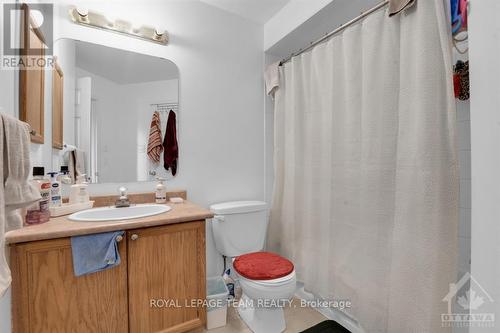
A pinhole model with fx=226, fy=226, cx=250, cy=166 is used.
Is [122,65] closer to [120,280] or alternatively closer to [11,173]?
[11,173]

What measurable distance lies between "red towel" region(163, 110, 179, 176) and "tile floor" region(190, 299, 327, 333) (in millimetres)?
1117

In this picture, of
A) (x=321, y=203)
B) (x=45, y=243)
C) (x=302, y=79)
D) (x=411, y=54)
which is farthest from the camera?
(x=302, y=79)

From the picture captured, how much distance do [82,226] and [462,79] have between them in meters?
1.95

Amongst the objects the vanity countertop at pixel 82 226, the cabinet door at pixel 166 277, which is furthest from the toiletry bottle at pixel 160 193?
the cabinet door at pixel 166 277

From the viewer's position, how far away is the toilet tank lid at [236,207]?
171 cm

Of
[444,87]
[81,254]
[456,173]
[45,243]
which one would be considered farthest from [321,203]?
[45,243]

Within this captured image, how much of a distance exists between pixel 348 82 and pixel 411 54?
0.35 metres

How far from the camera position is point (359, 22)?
4.41ft

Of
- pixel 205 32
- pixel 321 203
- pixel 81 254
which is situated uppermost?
pixel 205 32

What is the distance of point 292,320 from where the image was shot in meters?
1.57

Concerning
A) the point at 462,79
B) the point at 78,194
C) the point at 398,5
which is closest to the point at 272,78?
the point at 398,5

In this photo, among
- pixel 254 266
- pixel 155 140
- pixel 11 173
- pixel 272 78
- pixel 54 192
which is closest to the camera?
pixel 11 173

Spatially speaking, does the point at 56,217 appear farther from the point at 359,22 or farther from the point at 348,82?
the point at 359,22

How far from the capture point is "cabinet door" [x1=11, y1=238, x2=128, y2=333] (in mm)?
917
